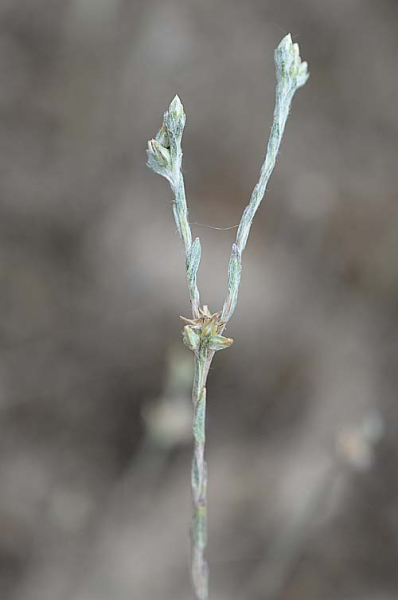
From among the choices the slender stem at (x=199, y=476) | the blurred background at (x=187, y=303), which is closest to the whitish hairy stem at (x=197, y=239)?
the slender stem at (x=199, y=476)

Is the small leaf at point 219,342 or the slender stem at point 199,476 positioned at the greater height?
the small leaf at point 219,342

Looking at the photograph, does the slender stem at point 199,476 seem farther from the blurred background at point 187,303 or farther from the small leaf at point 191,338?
the blurred background at point 187,303

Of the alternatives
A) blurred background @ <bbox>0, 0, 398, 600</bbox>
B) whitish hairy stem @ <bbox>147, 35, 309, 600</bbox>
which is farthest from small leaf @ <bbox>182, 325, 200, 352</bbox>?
blurred background @ <bbox>0, 0, 398, 600</bbox>

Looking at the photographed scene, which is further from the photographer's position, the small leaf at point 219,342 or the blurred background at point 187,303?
the blurred background at point 187,303

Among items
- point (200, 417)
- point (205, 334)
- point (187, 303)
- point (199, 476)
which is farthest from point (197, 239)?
point (187, 303)

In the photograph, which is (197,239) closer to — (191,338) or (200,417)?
(191,338)

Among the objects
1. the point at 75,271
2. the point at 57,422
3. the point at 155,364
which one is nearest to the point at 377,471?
the point at 155,364
